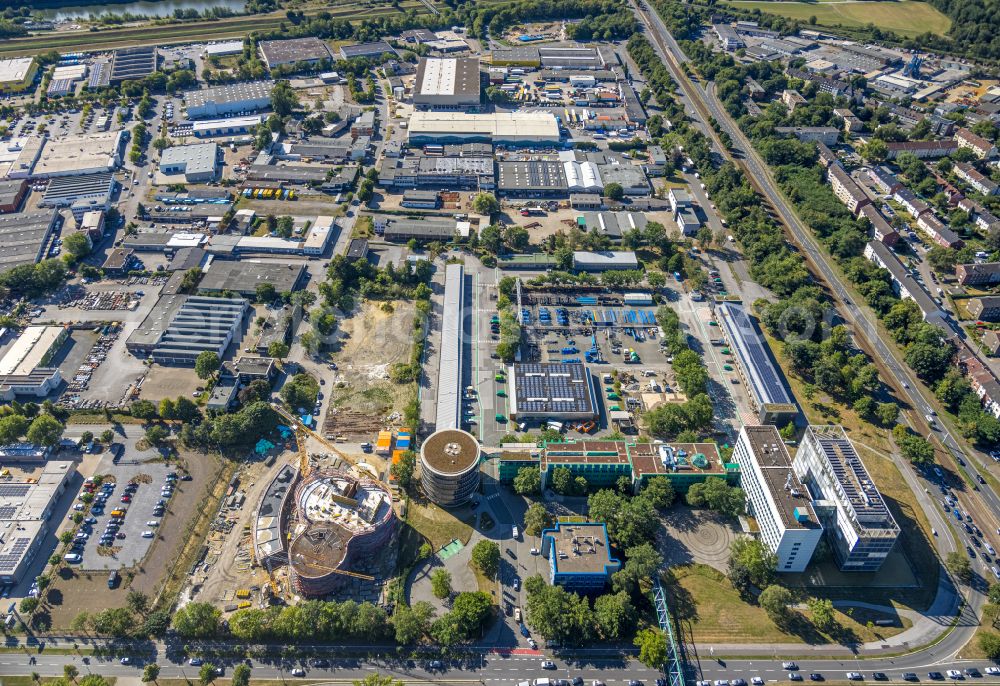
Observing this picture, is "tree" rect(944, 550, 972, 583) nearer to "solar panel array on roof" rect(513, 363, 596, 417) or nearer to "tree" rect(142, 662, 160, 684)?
"solar panel array on roof" rect(513, 363, 596, 417)

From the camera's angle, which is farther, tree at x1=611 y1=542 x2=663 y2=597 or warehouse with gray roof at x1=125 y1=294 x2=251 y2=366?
warehouse with gray roof at x1=125 y1=294 x2=251 y2=366

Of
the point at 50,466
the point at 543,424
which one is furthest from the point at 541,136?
the point at 50,466

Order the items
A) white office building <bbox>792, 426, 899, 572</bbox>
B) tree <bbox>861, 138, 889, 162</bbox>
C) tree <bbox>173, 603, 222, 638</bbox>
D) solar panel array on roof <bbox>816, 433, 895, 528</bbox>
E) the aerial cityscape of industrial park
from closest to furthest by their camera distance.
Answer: tree <bbox>173, 603, 222, 638</bbox> < the aerial cityscape of industrial park < white office building <bbox>792, 426, 899, 572</bbox> < solar panel array on roof <bbox>816, 433, 895, 528</bbox> < tree <bbox>861, 138, 889, 162</bbox>

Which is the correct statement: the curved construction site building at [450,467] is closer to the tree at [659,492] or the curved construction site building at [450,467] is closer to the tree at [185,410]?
the tree at [659,492]

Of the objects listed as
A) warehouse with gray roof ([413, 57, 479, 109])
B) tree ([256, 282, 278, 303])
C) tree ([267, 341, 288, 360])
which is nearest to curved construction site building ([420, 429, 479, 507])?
tree ([267, 341, 288, 360])

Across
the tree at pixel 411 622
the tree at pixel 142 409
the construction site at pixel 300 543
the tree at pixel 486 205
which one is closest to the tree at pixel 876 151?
the tree at pixel 486 205

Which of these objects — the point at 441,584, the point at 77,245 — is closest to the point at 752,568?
the point at 441,584

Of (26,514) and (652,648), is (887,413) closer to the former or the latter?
(652,648)

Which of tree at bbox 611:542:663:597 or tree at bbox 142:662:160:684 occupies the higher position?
tree at bbox 611:542:663:597
